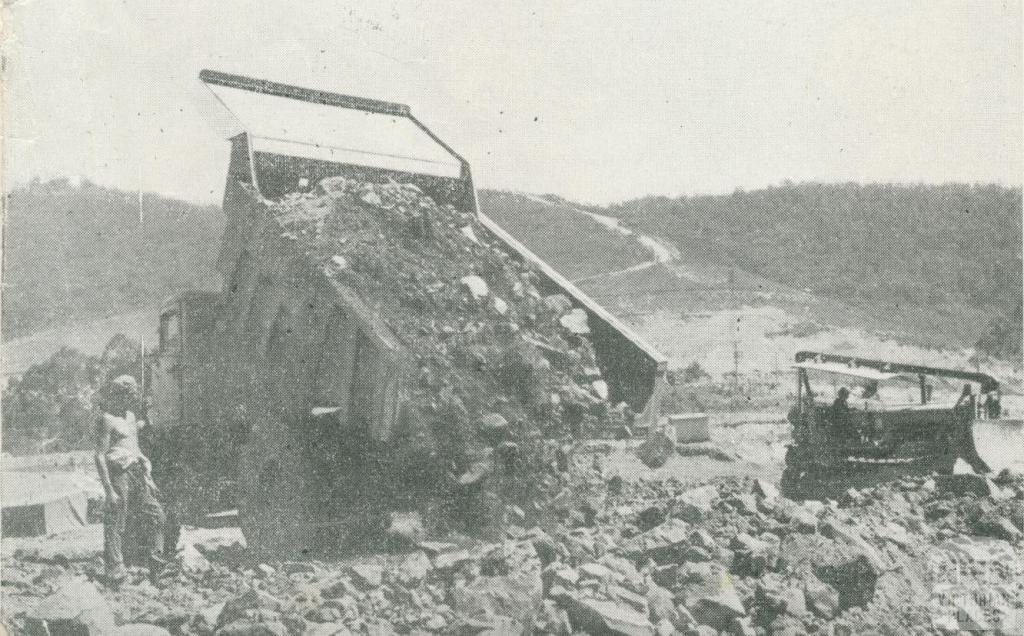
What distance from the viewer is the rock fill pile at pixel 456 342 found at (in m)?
3.46

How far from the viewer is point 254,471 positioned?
3.84 metres

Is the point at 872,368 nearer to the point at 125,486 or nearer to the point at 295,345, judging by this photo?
the point at 295,345

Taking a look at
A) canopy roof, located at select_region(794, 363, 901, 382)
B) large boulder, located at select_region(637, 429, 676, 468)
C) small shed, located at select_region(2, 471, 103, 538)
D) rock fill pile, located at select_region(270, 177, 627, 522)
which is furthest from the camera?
canopy roof, located at select_region(794, 363, 901, 382)

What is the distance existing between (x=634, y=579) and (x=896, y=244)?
344 cm

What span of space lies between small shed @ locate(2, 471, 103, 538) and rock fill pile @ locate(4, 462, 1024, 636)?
16.5 inches

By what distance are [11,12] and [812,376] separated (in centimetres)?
635

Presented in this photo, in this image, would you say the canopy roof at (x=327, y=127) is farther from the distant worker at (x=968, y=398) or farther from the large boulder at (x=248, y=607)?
the distant worker at (x=968, y=398)

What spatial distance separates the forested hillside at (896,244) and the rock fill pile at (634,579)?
144cm

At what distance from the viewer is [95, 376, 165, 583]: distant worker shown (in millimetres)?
3502

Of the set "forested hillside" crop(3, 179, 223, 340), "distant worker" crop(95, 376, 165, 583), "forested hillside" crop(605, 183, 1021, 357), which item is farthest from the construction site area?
"forested hillside" crop(605, 183, 1021, 357)

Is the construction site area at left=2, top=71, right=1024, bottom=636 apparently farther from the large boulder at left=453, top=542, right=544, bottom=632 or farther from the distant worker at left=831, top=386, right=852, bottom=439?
the distant worker at left=831, top=386, right=852, bottom=439

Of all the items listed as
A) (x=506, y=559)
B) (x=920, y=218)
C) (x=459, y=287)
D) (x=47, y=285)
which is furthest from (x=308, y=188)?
(x=920, y=218)

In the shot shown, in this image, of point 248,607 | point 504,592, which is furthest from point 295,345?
point 504,592

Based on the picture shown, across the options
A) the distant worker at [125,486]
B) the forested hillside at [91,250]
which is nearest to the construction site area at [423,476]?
the distant worker at [125,486]
